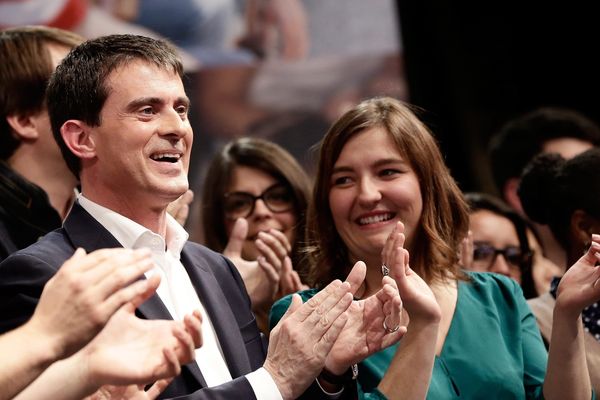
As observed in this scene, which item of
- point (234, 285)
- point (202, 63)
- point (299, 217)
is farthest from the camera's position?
point (202, 63)

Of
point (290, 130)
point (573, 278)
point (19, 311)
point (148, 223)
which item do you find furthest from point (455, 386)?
point (290, 130)

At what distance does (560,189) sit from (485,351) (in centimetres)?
63

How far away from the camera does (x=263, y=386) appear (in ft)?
6.52

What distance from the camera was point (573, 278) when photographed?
2.30 m

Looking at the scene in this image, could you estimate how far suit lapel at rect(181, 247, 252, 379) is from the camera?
2.12 metres

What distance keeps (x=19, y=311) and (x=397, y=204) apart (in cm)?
102

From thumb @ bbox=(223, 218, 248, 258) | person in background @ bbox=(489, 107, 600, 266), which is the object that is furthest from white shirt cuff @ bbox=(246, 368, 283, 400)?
person in background @ bbox=(489, 107, 600, 266)

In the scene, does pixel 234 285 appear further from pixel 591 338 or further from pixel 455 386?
pixel 591 338

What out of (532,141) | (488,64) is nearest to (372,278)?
(532,141)

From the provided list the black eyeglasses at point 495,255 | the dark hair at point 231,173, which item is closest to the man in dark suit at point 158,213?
the dark hair at point 231,173

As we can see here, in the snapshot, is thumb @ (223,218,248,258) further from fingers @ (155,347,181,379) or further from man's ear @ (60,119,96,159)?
fingers @ (155,347,181,379)

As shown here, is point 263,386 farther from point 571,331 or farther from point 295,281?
point 295,281

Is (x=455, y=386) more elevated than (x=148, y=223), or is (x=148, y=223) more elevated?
(x=148, y=223)

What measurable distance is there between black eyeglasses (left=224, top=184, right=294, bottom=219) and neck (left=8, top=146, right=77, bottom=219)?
0.56m
